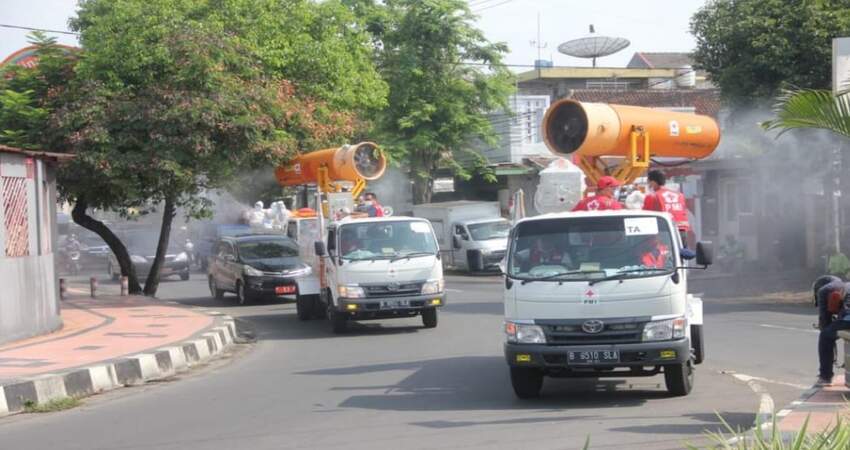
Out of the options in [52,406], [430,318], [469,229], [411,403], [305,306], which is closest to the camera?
[411,403]

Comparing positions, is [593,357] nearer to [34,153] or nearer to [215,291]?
[34,153]

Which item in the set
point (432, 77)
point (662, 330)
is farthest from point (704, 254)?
point (432, 77)

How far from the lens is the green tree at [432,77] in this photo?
1588 inches

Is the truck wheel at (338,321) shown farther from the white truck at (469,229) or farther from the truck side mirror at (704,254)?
the white truck at (469,229)

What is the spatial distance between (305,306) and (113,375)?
826 cm

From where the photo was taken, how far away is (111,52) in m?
20.9

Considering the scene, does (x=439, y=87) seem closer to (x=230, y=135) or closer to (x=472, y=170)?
(x=472, y=170)

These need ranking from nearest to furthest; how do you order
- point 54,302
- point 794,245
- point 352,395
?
point 352,395
point 54,302
point 794,245

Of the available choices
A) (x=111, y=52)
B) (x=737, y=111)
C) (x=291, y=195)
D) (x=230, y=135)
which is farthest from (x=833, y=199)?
(x=291, y=195)

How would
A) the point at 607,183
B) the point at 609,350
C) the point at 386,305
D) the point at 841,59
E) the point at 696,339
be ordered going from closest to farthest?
the point at 609,350 → the point at 696,339 → the point at 607,183 → the point at 386,305 → the point at 841,59

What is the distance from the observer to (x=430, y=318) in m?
18.3

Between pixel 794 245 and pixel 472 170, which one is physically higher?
pixel 472 170

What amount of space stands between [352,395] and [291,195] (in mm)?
29977

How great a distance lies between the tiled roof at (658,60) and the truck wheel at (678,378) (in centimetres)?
5708
